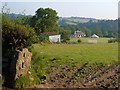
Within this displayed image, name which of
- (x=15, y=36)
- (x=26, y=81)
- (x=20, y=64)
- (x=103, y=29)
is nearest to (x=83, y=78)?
(x=26, y=81)

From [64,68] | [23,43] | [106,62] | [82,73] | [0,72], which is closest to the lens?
[0,72]

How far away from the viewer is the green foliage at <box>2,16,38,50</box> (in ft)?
53.3

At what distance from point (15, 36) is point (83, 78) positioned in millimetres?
4567

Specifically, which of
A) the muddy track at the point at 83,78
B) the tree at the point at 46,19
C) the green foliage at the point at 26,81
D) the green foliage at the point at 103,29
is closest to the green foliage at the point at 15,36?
the green foliage at the point at 26,81

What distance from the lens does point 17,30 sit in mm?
16281

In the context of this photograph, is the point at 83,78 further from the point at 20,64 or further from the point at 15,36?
the point at 15,36

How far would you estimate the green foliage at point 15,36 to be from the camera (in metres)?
16.2

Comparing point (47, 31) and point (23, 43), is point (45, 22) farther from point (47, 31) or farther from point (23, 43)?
point (23, 43)

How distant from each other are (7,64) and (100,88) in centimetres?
481

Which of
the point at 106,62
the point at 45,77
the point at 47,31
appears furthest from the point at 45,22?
the point at 45,77

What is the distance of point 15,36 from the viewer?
53.3 feet

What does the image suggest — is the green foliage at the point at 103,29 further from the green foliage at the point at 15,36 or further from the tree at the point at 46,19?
A: the green foliage at the point at 15,36

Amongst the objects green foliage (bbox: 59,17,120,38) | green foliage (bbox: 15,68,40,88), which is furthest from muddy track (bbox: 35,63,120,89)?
green foliage (bbox: 59,17,120,38)

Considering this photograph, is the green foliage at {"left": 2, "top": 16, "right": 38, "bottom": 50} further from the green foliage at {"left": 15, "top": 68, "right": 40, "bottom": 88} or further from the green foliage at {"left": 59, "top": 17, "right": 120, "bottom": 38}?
the green foliage at {"left": 59, "top": 17, "right": 120, "bottom": 38}
